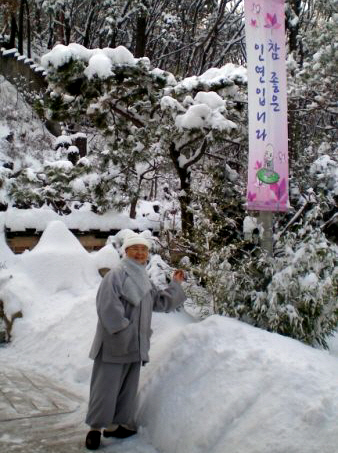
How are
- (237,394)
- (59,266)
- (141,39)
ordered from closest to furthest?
(237,394), (59,266), (141,39)

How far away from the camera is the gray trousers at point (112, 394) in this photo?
3473 millimetres

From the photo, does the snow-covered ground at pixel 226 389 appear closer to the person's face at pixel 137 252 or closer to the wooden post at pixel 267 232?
the person's face at pixel 137 252

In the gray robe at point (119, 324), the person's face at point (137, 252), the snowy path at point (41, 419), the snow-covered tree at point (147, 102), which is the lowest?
the snowy path at point (41, 419)

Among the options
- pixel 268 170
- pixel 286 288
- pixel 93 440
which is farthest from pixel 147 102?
pixel 93 440

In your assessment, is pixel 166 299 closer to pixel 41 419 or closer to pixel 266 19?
pixel 41 419

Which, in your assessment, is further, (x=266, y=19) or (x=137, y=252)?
(x=266, y=19)

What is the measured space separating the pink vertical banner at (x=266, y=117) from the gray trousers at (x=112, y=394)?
1778mm

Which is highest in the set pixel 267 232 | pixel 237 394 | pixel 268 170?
pixel 268 170

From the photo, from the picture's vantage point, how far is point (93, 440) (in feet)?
11.5

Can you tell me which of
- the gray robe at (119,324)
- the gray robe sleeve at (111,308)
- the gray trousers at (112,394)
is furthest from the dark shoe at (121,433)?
the gray robe sleeve at (111,308)

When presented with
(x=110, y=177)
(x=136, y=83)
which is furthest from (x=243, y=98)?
Answer: (x=110, y=177)

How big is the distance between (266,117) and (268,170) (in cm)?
45

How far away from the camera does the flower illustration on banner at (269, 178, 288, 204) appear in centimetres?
450

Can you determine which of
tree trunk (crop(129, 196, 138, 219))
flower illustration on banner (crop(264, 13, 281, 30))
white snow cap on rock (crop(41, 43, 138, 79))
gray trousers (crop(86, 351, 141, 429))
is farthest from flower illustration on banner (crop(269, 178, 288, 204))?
tree trunk (crop(129, 196, 138, 219))
